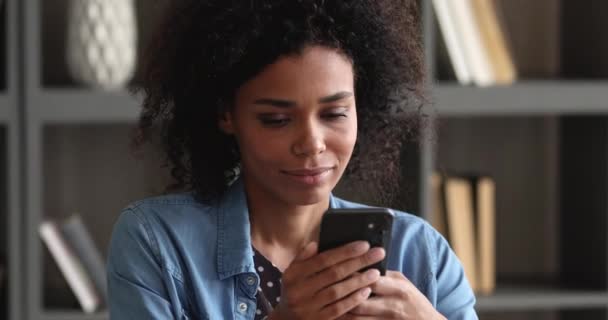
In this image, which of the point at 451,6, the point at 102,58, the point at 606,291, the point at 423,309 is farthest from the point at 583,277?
the point at 423,309

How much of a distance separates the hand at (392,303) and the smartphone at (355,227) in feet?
0.19

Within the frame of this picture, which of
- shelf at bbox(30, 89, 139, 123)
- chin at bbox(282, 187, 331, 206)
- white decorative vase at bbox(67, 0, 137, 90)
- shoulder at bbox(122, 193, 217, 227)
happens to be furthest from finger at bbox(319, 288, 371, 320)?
white decorative vase at bbox(67, 0, 137, 90)

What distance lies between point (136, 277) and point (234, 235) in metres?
0.14

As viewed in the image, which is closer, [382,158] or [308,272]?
[308,272]

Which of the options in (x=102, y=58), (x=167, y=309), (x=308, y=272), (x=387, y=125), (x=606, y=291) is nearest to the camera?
(x=308, y=272)

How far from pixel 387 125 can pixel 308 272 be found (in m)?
0.34

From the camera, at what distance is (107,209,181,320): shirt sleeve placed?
4.13 feet

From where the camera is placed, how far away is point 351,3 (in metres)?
1.29

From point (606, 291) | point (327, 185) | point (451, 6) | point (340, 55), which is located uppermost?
point (451, 6)

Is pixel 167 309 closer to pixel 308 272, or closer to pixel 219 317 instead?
pixel 219 317

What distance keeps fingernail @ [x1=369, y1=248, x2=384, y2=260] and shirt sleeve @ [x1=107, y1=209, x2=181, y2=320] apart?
0.90ft

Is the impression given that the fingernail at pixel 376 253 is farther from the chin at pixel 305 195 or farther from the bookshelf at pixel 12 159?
the bookshelf at pixel 12 159

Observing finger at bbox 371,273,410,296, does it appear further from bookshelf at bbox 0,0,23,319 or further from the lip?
bookshelf at bbox 0,0,23,319

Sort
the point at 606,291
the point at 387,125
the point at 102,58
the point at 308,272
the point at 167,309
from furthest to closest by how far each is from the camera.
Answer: the point at 606,291 < the point at 102,58 < the point at 387,125 < the point at 167,309 < the point at 308,272
